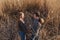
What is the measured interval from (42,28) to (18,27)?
0.43 metres

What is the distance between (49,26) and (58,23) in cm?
18

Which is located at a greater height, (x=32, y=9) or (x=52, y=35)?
(x=32, y=9)

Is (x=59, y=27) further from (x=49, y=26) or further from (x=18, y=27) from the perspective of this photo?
(x=18, y=27)

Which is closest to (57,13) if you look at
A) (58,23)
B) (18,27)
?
(58,23)

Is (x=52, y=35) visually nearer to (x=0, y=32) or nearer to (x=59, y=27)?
(x=59, y=27)

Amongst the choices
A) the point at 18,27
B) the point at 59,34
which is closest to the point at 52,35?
the point at 59,34

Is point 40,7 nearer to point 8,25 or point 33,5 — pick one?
point 33,5

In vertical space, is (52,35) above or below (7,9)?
below

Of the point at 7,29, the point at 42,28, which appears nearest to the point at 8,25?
the point at 7,29

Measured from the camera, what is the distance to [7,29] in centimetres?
845

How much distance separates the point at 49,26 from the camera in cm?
859

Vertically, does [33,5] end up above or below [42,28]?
above

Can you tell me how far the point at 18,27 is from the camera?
27.3 feet

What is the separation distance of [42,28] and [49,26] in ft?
0.78
